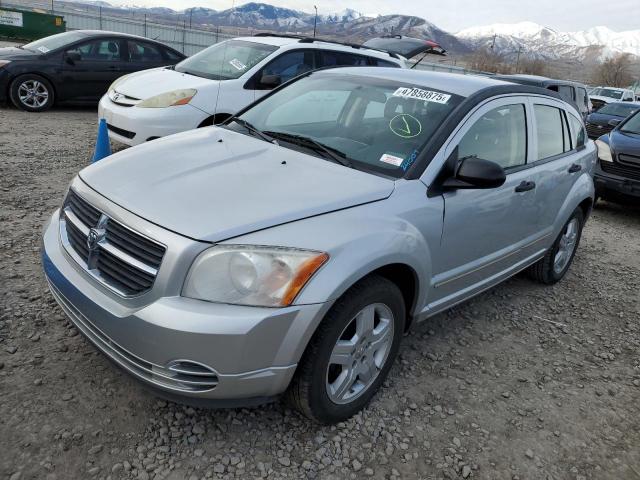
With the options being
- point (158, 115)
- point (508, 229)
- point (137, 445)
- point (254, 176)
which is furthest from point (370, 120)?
point (158, 115)

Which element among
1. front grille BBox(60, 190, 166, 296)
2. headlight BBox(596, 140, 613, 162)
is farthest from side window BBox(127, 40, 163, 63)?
front grille BBox(60, 190, 166, 296)

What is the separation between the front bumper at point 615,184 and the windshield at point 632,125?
3.58ft

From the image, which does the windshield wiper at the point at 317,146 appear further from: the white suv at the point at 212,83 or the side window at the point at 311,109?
the white suv at the point at 212,83

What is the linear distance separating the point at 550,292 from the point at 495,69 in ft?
251

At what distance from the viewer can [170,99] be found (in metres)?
6.34

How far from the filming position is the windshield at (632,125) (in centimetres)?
802

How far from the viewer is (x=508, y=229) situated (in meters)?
3.52

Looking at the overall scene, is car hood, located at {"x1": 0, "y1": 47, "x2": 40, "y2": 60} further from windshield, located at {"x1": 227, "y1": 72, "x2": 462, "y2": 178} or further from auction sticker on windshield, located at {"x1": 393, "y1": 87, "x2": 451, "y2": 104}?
auction sticker on windshield, located at {"x1": 393, "y1": 87, "x2": 451, "y2": 104}

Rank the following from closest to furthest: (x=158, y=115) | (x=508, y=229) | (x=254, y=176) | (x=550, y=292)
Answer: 1. (x=254, y=176)
2. (x=508, y=229)
3. (x=550, y=292)
4. (x=158, y=115)

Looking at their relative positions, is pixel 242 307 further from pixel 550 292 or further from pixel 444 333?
pixel 550 292

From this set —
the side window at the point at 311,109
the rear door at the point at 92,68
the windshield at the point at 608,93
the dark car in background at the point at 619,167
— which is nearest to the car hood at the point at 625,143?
the dark car in background at the point at 619,167

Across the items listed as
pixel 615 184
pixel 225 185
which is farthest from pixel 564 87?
pixel 225 185

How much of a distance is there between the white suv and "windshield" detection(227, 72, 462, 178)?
2664 mm

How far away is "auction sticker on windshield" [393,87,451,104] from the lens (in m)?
3.20
